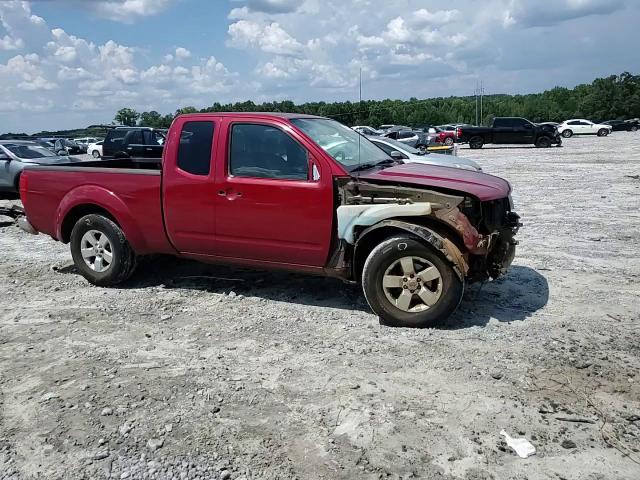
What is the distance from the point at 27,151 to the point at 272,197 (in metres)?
13.2

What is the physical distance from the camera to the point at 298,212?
17.9 feet

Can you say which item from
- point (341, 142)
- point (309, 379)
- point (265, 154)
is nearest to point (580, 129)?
point (341, 142)

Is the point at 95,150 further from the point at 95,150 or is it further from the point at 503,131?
the point at 503,131

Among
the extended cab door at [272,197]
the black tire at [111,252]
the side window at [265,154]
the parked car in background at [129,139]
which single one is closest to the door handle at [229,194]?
the extended cab door at [272,197]

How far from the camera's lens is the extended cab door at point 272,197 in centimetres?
542

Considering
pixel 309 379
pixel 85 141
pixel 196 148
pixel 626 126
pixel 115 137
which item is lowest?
pixel 309 379

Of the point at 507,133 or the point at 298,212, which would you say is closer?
the point at 298,212

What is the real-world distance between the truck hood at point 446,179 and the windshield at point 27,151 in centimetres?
1340

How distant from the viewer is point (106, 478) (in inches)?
124

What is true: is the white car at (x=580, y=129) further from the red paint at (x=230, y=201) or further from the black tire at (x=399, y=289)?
Answer: the black tire at (x=399, y=289)

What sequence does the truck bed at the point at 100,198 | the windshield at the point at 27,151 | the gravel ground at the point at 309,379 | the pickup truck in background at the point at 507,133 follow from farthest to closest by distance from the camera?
the pickup truck in background at the point at 507,133 → the windshield at the point at 27,151 → the truck bed at the point at 100,198 → the gravel ground at the point at 309,379

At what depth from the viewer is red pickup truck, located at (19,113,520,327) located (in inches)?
199

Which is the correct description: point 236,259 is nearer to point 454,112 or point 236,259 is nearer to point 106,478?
A: point 106,478

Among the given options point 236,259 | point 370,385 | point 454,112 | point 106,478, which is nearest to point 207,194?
point 236,259
